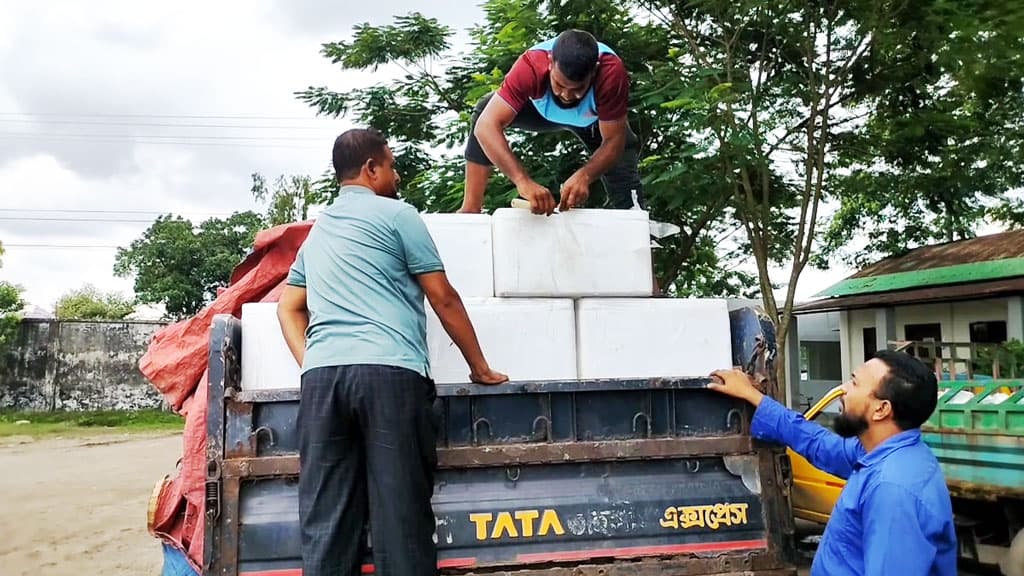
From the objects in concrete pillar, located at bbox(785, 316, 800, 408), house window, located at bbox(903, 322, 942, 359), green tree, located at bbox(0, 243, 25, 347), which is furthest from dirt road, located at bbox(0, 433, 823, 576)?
concrete pillar, located at bbox(785, 316, 800, 408)

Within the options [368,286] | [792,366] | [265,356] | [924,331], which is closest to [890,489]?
[368,286]

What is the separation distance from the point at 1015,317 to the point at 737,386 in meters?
11.4

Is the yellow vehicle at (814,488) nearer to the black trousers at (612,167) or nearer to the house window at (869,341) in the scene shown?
the black trousers at (612,167)

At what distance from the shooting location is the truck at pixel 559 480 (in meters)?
2.48

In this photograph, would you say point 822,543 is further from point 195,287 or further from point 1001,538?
point 195,287

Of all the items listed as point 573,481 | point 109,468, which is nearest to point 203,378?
point 573,481

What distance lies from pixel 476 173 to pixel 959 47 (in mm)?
2345

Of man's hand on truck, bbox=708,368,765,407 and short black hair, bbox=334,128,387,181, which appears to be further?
man's hand on truck, bbox=708,368,765,407

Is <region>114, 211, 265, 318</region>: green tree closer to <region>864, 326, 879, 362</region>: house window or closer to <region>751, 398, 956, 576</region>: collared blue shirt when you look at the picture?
<region>864, 326, 879, 362</region>: house window

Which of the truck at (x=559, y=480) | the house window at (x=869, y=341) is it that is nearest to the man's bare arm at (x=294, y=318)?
the truck at (x=559, y=480)

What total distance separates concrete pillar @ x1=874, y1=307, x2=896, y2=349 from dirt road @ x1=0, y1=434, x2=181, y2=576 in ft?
39.0

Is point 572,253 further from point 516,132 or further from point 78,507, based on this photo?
point 78,507

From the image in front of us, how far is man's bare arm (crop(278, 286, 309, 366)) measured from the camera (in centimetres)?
254

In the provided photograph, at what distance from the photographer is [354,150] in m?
2.61
